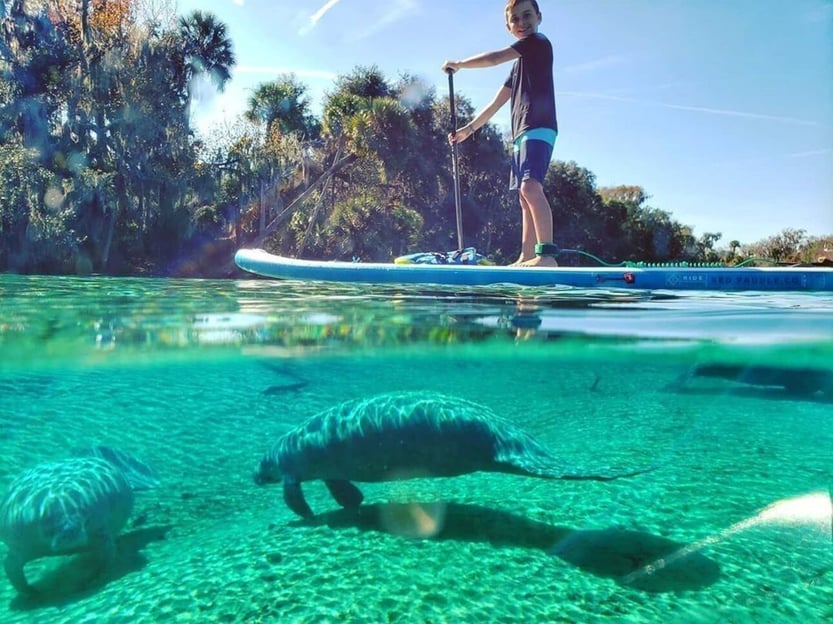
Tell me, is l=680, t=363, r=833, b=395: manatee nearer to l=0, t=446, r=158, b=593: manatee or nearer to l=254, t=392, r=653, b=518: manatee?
l=254, t=392, r=653, b=518: manatee

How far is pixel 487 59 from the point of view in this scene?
33.7 ft

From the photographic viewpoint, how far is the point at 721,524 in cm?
452

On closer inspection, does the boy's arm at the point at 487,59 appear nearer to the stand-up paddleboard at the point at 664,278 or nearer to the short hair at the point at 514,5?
the short hair at the point at 514,5

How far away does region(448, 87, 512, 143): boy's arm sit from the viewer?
35.9 feet

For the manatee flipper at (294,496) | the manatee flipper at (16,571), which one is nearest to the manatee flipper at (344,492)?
the manatee flipper at (294,496)

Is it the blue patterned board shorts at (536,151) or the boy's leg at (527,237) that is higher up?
the blue patterned board shorts at (536,151)

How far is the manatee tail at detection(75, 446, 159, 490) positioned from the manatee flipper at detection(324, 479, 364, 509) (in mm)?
1415

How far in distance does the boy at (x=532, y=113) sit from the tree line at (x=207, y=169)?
1493cm

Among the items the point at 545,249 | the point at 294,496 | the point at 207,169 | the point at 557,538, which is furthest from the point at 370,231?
the point at 557,538

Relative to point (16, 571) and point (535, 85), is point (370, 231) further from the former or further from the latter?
point (16, 571)

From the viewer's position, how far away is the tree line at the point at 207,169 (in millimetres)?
25688

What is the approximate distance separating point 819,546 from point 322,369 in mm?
6044

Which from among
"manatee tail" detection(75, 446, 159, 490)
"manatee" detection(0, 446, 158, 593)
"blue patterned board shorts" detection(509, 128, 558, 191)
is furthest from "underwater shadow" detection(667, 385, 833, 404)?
"manatee" detection(0, 446, 158, 593)

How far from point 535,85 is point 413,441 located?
7391 millimetres
